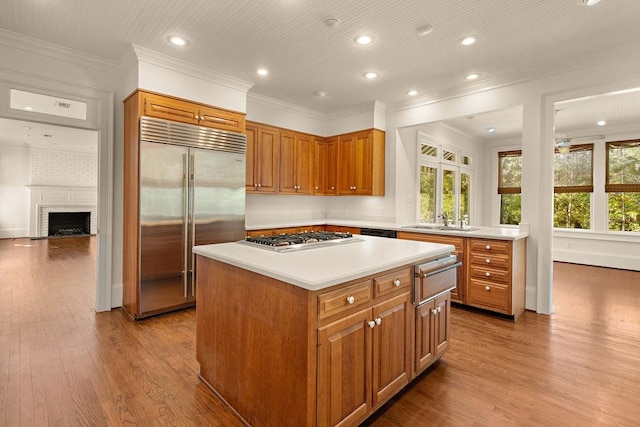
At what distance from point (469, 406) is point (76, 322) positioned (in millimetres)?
3659

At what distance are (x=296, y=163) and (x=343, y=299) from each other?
13.2ft

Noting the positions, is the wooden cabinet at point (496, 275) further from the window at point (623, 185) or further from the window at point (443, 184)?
the window at point (623, 185)

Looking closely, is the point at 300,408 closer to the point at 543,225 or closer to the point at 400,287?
the point at 400,287

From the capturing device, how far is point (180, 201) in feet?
12.0

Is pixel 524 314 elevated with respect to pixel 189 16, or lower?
lower

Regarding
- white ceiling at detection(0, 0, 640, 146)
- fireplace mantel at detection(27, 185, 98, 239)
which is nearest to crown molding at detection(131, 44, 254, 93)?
white ceiling at detection(0, 0, 640, 146)

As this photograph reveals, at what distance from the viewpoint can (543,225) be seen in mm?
3789

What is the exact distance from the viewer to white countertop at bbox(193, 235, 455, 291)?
153 centimetres

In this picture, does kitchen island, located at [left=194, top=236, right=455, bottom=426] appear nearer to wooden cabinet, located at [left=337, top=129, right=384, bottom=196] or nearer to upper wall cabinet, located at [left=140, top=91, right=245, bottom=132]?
upper wall cabinet, located at [left=140, top=91, right=245, bottom=132]

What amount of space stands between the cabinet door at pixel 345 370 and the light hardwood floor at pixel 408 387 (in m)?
0.31

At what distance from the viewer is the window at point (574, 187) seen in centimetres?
659

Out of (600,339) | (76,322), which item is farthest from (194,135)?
(600,339)

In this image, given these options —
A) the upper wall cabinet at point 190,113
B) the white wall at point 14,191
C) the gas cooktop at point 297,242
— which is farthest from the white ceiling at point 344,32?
the white wall at point 14,191

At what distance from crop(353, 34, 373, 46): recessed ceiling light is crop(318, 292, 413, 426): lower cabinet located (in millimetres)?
2458
